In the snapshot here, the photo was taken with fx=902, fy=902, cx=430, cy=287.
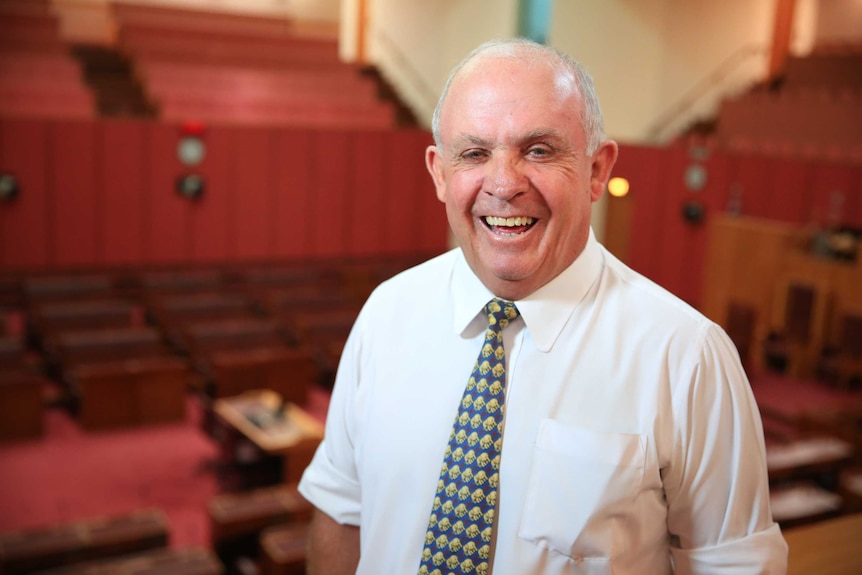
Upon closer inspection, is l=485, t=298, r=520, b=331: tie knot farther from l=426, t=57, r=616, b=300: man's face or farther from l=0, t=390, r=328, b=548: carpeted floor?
l=0, t=390, r=328, b=548: carpeted floor

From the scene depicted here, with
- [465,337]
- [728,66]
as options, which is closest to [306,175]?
[728,66]

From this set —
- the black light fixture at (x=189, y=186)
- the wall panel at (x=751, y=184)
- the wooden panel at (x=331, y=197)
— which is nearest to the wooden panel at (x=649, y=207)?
the wall panel at (x=751, y=184)

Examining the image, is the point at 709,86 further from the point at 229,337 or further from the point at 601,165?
the point at 601,165

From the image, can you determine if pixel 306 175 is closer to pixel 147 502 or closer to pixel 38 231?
pixel 38 231

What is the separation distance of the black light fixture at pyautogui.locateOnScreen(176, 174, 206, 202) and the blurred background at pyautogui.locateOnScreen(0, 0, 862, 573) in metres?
0.02

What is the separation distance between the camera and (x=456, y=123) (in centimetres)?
118

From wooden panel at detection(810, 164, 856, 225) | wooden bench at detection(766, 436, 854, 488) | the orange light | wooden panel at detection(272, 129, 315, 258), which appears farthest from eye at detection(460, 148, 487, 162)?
wooden panel at detection(272, 129, 315, 258)

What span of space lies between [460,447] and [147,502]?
12.6 ft

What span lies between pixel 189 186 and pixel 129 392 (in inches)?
125

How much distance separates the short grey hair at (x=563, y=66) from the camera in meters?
1.15

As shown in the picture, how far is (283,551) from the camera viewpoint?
3.34 meters

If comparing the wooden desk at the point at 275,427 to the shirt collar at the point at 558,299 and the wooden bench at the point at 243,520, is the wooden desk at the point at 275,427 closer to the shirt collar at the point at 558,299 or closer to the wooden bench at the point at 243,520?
the wooden bench at the point at 243,520

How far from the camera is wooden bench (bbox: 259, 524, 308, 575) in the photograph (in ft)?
10.8

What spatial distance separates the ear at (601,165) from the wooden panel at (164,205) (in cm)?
757
